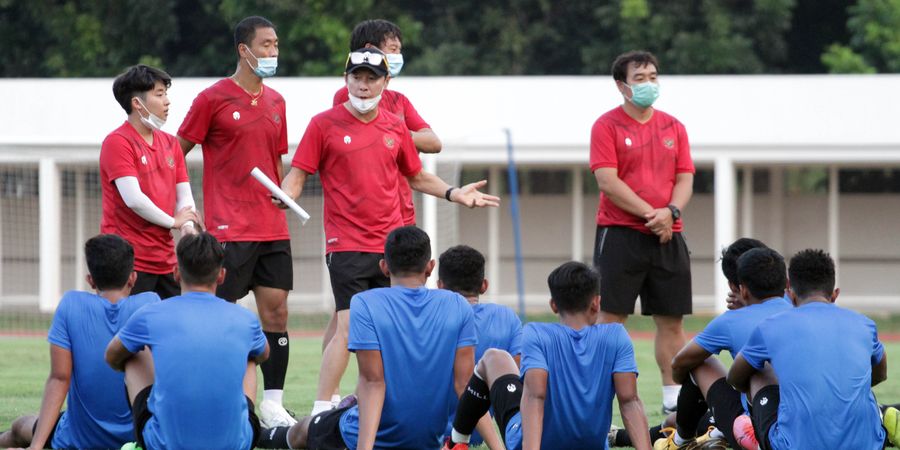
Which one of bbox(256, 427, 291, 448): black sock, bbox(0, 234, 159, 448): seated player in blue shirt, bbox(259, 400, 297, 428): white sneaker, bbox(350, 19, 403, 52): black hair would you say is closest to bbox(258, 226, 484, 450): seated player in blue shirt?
bbox(256, 427, 291, 448): black sock

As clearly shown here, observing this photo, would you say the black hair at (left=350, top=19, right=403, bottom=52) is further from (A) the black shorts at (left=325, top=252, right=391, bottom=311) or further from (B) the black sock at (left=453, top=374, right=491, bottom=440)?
(B) the black sock at (left=453, top=374, right=491, bottom=440)

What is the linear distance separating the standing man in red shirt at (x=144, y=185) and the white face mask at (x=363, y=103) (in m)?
1.00

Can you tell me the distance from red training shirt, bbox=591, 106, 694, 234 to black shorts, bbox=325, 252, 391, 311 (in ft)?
5.39

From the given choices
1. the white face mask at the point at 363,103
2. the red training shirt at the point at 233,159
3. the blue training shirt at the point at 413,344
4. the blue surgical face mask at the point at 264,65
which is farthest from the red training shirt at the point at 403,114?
the blue training shirt at the point at 413,344

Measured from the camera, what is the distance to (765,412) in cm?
565

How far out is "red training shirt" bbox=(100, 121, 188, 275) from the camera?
23.8 feet

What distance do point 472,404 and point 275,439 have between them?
1.37 meters

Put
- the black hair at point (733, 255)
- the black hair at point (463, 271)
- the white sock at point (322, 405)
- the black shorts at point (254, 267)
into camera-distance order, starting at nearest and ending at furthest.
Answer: the black hair at point (463, 271) → the black hair at point (733, 255) → the white sock at point (322, 405) → the black shorts at point (254, 267)

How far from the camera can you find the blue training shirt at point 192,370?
18.1 ft

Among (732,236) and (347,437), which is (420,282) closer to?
(347,437)

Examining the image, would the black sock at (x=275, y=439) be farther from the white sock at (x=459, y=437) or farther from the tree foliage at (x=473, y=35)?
the tree foliage at (x=473, y=35)

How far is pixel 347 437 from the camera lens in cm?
616

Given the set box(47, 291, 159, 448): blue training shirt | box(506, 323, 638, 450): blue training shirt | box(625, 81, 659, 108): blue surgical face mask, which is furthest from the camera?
box(625, 81, 659, 108): blue surgical face mask

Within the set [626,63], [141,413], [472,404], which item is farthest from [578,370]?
[626,63]
